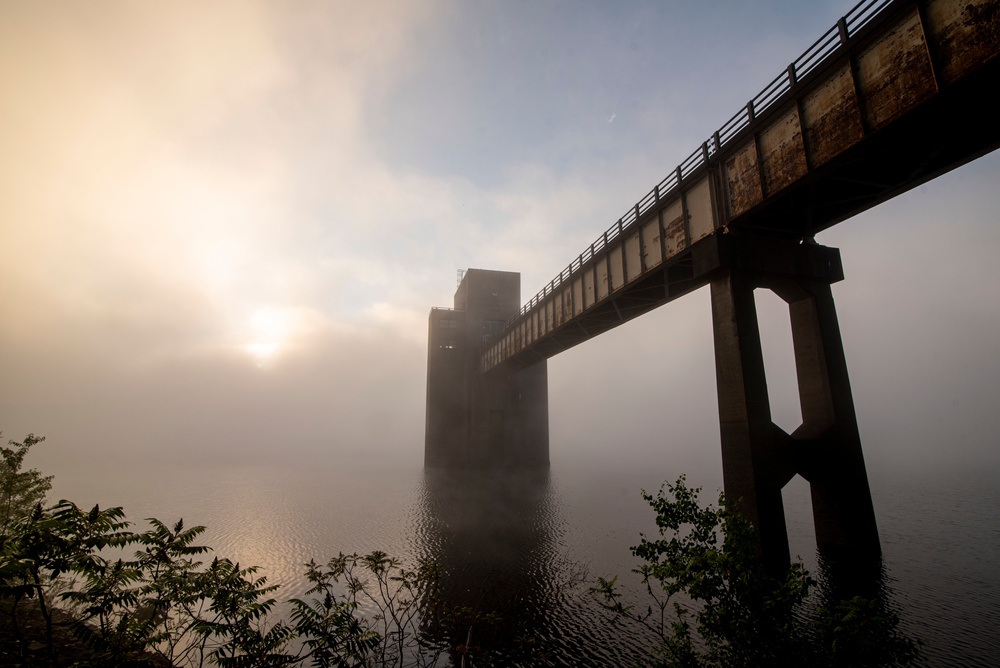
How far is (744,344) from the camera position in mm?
15547

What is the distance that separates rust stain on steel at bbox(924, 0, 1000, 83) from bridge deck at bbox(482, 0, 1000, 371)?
2 cm

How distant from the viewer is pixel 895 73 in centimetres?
1110

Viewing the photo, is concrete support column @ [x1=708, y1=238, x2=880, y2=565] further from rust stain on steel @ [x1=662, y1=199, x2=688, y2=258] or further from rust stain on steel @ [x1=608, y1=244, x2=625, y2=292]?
rust stain on steel @ [x1=608, y1=244, x2=625, y2=292]

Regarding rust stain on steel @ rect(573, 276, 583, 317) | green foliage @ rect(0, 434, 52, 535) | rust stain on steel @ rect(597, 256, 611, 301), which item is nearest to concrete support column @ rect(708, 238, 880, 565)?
rust stain on steel @ rect(597, 256, 611, 301)

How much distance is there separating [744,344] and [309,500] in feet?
130

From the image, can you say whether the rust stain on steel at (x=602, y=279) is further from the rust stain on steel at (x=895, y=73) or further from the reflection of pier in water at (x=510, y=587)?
the rust stain on steel at (x=895, y=73)

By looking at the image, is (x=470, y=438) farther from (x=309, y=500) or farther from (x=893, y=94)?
A: (x=893, y=94)

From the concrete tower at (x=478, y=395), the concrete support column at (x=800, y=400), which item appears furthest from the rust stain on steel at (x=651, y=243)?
the concrete tower at (x=478, y=395)

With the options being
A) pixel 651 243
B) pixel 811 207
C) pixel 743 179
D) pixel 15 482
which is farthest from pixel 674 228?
pixel 15 482

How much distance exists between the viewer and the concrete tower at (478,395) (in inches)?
2226

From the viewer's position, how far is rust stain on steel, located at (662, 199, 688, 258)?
1895 centimetres

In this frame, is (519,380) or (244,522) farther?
(519,380)

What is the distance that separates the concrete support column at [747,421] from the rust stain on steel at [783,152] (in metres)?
3.46

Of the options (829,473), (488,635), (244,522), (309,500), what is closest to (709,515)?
(488,635)
